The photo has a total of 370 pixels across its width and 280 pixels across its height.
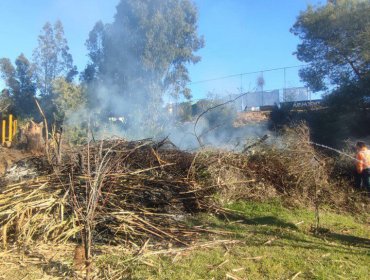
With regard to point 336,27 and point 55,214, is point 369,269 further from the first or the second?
point 336,27

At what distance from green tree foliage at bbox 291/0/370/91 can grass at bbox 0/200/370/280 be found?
12.1 meters

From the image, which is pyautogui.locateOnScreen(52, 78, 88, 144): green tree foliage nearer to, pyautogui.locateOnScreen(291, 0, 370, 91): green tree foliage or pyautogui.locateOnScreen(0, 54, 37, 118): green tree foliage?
pyautogui.locateOnScreen(0, 54, 37, 118): green tree foliage

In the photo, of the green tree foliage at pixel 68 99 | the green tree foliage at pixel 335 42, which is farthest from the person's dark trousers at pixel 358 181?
the green tree foliage at pixel 68 99

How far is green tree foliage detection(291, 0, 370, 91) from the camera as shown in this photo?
1706cm

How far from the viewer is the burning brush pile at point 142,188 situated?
5305mm

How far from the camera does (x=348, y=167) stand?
910 centimetres

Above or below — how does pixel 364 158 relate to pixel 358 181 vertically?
above

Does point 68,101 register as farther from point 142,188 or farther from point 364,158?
point 364,158

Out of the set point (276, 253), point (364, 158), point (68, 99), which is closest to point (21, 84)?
point (68, 99)

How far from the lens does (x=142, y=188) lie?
6.43 meters

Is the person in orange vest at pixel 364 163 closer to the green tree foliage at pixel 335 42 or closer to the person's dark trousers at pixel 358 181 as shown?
the person's dark trousers at pixel 358 181

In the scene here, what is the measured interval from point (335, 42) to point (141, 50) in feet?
32.9

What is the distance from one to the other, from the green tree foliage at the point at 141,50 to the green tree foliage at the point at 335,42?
21.9 ft

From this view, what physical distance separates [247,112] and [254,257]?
19.3 m
